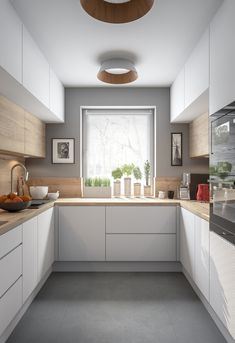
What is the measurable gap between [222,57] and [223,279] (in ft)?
5.08

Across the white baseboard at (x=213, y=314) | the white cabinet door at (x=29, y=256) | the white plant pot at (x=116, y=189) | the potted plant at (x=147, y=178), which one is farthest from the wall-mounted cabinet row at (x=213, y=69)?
the white cabinet door at (x=29, y=256)

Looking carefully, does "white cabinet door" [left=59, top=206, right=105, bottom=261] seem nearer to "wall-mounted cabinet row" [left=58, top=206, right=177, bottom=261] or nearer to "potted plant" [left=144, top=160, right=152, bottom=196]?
"wall-mounted cabinet row" [left=58, top=206, right=177, bottom=261]

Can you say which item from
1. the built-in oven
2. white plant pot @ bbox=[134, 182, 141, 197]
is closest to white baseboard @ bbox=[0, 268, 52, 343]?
the built-in oven

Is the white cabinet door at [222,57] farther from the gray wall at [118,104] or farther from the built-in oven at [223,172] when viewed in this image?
the gray wall at [118,104]

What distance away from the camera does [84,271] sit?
3654 millimetres

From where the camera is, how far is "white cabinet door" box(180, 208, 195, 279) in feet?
9.84

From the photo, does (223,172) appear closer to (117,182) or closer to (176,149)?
(176,149)

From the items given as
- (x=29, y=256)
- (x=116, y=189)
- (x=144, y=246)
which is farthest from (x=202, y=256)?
(x=116, y=189)

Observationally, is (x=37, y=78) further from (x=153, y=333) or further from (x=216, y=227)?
(x=153, y=333)

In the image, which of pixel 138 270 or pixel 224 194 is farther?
pixel 138 270

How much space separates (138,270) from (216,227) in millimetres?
1771

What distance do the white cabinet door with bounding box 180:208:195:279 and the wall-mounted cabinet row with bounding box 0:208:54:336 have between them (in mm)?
1494

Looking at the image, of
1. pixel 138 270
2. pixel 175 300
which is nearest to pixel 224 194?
pixel 175 300

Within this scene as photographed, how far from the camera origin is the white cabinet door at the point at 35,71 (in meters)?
2.56
